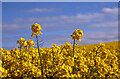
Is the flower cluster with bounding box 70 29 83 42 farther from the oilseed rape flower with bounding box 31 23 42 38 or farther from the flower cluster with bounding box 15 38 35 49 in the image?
the flower cluster with bounding box 15 38 35 49

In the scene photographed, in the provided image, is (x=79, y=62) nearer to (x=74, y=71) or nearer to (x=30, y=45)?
(x=74, y=71)

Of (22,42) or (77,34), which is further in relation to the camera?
A: (22,42)

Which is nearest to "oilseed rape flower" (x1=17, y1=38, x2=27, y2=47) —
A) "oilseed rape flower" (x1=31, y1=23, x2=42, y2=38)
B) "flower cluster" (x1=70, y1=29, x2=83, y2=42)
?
"oilseed rape flower" (x1=31, y1=23, x2=42, y2=38)

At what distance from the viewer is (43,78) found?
6.04m

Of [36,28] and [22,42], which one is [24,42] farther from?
[36,28]

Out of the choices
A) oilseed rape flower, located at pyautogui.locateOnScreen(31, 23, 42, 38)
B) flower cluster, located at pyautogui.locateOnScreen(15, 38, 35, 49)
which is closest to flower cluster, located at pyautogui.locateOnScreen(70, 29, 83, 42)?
oilseed rape flower, located at pyautogui.locateOnScreen(31, 23, 42, 38)

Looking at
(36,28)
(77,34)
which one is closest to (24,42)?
(36,28)

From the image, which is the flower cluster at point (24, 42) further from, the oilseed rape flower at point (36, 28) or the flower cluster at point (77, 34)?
the flower cluster at point (77, 34)

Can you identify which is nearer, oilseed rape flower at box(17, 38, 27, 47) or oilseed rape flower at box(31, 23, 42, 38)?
oilseed rape flower at box(31, 23, 42, 38)

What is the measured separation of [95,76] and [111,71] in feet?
2.47

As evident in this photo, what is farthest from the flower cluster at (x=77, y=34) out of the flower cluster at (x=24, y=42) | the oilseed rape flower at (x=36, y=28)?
the flower cluster at (x=24, y=42)

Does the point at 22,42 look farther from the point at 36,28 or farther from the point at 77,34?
the point at 77,34

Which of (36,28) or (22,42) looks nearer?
(36,28)

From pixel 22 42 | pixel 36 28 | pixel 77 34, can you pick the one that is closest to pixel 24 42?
pixel 22 42
